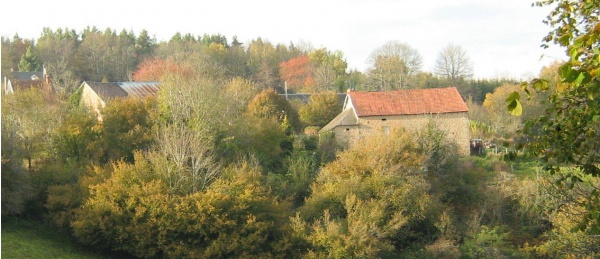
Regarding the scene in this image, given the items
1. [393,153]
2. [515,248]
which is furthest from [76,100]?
[515,248]

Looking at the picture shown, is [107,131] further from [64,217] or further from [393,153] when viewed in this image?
[393,153]

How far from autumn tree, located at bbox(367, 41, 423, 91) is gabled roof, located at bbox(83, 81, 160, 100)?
83.3 ft

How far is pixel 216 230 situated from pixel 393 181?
7.65 metres

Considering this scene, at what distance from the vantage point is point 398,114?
36.8m

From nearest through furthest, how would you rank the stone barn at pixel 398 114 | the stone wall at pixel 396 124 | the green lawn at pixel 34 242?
the green lawn at pixel 34 242 < the stone wall at pixel 396 124 < the stone barn at pixel 398 114

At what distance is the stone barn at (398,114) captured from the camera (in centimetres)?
3606

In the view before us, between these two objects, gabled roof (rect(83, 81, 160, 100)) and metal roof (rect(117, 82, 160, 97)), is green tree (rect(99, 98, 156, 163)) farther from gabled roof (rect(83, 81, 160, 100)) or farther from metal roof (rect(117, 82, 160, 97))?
metal roof (rect(117, 82, 160, 97))

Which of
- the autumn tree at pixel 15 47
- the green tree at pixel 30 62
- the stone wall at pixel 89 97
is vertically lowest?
the stone wall at pixel 89 97

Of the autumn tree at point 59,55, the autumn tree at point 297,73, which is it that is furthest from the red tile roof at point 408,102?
the autumn tree at point 59,55

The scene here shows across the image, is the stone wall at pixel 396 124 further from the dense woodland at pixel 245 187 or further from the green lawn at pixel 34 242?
the green lawn at pixel 34 242

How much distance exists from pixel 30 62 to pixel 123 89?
31.3m

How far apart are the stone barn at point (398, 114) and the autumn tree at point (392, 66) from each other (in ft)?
67.1

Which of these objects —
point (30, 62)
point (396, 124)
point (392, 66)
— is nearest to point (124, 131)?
point (396, 124)

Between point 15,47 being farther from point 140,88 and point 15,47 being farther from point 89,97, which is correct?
point 89,97
